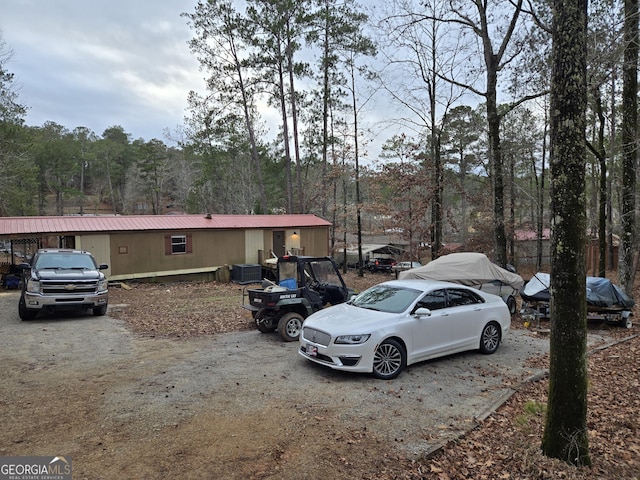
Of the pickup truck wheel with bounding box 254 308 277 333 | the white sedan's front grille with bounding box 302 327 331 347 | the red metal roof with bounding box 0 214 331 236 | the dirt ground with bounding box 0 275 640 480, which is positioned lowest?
the dirt ground with bounding box 0 275 640 480

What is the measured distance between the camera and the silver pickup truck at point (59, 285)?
9.88 metres

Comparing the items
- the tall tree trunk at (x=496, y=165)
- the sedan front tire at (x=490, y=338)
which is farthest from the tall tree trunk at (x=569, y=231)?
the tall tree trunk at (x=496, y=165)

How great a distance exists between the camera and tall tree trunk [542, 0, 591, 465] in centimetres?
384

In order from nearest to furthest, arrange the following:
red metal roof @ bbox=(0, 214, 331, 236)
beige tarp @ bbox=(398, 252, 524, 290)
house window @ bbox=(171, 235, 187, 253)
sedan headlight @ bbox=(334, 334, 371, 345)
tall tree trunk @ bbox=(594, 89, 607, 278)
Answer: sedan headlight @ bbox=(334, 334, 371, 345)
beige tarp @ bbox=(398, 252, 524, 290)
tall tree trunk @ bbox=(594, 89, 607, 278)
red metal roof @ bbox=(0, 214, 331, 236)
house window @ bbox=(171, 235, 187, 253)

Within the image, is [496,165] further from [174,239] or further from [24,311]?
[174,239]

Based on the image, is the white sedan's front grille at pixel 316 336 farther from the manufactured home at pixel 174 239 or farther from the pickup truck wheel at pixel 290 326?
the manufactured home at pixel 174 239

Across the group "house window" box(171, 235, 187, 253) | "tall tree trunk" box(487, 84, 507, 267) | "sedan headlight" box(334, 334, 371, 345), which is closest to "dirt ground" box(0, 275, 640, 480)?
"sedan headlight" box(334, 334, 371, 345)

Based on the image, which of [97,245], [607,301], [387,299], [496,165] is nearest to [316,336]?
[387,299]

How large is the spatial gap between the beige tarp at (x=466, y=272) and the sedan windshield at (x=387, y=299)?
15.3 feet

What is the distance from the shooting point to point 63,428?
170 inches

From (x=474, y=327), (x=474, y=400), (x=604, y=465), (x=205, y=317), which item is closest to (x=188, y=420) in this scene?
(x=474, y=400)

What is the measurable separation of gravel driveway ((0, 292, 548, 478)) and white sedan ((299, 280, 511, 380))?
0.30 m

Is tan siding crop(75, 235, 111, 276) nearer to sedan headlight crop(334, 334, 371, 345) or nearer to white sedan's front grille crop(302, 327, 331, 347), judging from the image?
white sedan's front grille crop(302, 327, 331, 347)
